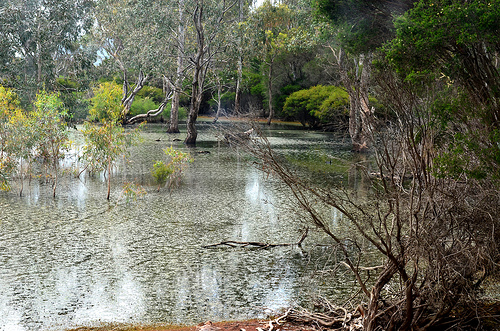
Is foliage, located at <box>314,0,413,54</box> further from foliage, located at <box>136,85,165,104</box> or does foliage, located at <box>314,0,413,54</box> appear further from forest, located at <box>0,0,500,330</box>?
foliage, located at <box>136,85,165,104</box>

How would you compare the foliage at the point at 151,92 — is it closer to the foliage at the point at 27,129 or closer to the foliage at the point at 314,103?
the foliage at the point at 314,103

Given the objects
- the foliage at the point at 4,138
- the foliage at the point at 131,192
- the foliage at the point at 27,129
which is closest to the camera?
the foliage at the point at 131,192

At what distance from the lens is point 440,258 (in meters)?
4.01

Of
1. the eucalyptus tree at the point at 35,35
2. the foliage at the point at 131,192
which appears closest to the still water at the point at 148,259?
the foliage at the point at 131,192

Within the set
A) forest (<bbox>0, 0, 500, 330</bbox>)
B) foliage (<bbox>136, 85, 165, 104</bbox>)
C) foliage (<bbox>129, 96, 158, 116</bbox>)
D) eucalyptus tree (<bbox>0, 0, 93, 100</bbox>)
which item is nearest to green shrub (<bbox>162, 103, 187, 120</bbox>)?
foliage (<bbox>129, 96, 158, 116</bbox>)

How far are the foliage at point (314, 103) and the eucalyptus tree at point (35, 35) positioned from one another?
14.8 meters

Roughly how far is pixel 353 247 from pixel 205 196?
16.1ft

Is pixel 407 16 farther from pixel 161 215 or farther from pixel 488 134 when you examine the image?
pixel 161 215

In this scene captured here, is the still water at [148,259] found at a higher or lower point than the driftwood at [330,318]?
lower

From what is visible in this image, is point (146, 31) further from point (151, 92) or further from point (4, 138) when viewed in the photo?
point (151, 92)

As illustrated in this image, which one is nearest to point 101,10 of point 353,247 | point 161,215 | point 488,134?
point 161,215

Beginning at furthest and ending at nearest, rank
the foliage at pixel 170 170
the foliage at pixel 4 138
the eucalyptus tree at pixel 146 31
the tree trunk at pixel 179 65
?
the tree trunk at pixel 179 65 → the eucalyptus tree at pixel 146 31 → the foliage at pixel 170 170 → the foliage at pixel 4 138

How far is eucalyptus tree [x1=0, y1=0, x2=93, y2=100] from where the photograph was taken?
1934 cm

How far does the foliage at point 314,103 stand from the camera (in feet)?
103
